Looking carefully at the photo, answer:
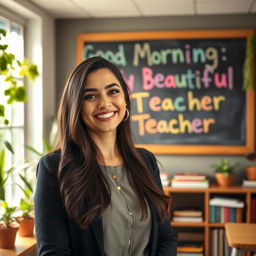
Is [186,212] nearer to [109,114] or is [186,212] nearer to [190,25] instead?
[190,25]

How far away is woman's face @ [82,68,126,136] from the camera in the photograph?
5.44 feet

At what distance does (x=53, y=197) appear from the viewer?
156cm

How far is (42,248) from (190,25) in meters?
3.39

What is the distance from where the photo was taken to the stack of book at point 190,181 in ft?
14.2

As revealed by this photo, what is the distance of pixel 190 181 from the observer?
4.35 metres

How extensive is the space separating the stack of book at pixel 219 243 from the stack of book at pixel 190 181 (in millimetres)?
424

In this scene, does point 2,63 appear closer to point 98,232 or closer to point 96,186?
point 96,186

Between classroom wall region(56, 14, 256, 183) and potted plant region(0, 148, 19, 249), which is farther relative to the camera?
classroom wall region(56, 14, 256, 183)

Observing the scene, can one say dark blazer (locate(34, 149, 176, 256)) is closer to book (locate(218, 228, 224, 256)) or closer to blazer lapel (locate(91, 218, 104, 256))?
blazer lapel (locate(91, 218, 104, 256))

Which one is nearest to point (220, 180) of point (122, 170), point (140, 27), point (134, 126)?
point (134, 126)

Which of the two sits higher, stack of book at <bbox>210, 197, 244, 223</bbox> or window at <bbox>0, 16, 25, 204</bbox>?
window at <bbox>0, 16, 25, 204</bbox>

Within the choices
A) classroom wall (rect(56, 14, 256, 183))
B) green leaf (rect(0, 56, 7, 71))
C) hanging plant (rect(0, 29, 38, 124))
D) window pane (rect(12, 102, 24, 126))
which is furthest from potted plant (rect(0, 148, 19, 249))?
classroom wall (rect(56, 14, 256, 183))

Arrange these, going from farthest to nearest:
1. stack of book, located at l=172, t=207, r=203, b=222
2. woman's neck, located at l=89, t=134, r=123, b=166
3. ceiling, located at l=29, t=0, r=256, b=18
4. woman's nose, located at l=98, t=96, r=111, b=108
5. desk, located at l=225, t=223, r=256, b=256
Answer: stack of book, located at l=172, t=207, r=203, b=222 → ceiling, located at l=29, t=0, r=256, b=18 → desk, located at l=225, t=223, r=256, b=256 → woman's neck, located at l=89, t=134, r=123, b=166 → woman's nose, located at l=98, t=96, r=111, b=108

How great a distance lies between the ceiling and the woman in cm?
239
